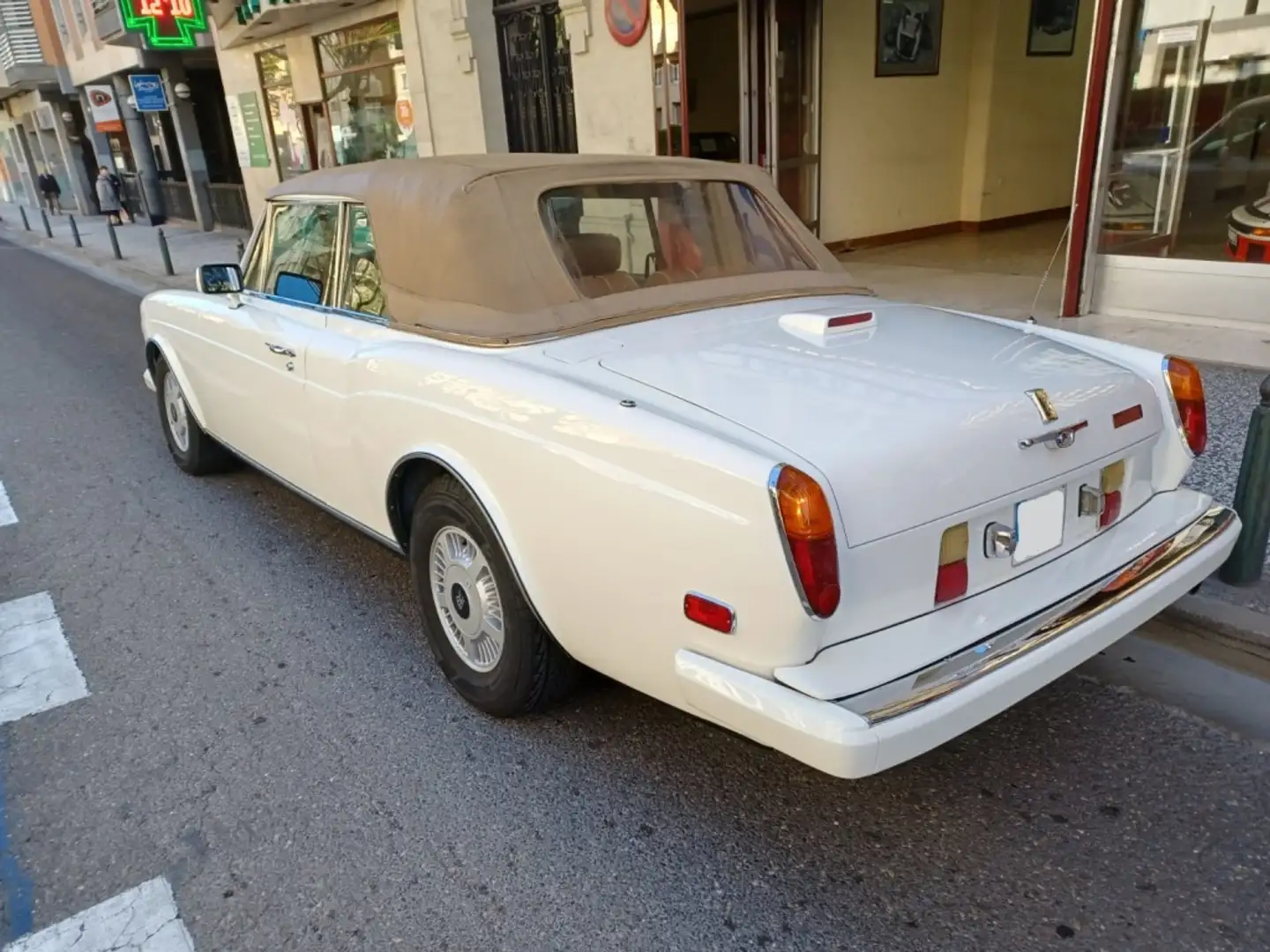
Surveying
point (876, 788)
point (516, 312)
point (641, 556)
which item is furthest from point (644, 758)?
point (516, 312)

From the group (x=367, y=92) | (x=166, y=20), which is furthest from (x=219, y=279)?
(x=166, y=20)

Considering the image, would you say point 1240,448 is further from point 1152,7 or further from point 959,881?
point 1152,7

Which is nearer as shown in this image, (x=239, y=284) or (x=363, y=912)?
(x=363, y=912)

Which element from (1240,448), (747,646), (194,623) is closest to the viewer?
(747,646)

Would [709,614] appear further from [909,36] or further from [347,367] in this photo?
[909,36]

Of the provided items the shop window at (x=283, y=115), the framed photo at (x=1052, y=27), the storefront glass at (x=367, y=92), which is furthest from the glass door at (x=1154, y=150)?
the shop window at (x=283, y=115)

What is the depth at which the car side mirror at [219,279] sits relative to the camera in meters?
4.18

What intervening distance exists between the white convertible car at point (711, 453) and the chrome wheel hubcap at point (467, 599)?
0.01 m

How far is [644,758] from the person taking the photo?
9.18ft

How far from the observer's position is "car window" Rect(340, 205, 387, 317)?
3.37m

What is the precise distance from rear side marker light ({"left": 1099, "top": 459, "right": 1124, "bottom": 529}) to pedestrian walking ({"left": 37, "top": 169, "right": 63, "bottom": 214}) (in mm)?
38179

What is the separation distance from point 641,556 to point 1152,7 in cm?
712

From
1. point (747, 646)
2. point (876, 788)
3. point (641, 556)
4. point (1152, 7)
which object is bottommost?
point (876, 788)

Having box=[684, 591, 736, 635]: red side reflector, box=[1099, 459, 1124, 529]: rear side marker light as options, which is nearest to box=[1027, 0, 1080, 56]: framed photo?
box=[1099, 459, 1124, 529]: rear side marker light
